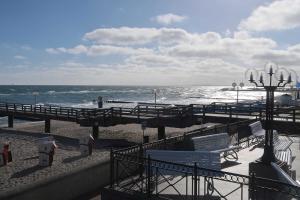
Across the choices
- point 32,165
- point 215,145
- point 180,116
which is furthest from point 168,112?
point 215,145

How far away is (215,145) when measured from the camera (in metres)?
11.8

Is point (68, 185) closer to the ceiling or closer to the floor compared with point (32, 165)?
closer to the ceiling

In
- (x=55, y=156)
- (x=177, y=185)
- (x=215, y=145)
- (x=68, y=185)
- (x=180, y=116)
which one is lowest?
(x=55, y=156)

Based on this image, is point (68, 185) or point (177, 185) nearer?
point (177, 185)

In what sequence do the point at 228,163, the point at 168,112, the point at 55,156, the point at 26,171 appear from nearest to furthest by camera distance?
the point at 228,163 → the point at 26,171 → the point at 55,156 → the point at 168,112

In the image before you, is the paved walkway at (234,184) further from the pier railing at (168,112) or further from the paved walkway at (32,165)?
the pier railing at (168,112)

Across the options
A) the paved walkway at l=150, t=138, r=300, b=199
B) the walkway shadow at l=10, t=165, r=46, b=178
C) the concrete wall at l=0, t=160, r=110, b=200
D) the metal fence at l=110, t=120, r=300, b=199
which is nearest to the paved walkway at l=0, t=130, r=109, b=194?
the walkway shadow at l=10, t=165, r=46, b=178

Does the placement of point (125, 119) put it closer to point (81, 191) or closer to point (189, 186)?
point (81, 191)

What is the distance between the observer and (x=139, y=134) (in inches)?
1214

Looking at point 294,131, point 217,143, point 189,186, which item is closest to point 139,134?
point 294,131

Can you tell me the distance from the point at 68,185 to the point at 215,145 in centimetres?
491

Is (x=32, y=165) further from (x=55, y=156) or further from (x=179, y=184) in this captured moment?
(x=179, y=184)

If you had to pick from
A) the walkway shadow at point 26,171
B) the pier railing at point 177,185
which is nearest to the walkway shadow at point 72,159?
the walkway shadow at point 26,171

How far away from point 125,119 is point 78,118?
3.96 metres
